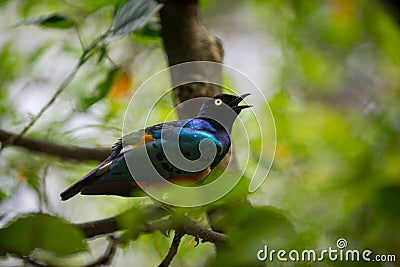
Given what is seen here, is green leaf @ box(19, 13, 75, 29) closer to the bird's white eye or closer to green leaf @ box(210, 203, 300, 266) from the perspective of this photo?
the bird's white eye

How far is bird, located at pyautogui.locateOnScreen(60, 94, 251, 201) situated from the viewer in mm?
358

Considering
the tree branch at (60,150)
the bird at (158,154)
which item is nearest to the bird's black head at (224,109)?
the bird at (158,154)

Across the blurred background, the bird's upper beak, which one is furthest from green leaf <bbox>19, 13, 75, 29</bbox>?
the bird's upper beak

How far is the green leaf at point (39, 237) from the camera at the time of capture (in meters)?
0.35

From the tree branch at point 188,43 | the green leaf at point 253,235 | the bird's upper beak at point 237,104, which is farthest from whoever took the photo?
the tree branch at point 188,43

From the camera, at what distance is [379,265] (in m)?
0.30

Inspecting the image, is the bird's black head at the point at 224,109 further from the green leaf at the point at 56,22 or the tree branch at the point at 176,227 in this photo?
the green leaf at the point at 56,22

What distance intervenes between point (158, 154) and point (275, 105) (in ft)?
1.68

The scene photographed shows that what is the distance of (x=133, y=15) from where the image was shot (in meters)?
0.52

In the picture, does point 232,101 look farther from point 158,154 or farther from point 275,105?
point 275,105

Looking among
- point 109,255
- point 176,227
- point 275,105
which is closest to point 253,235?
point 176,227

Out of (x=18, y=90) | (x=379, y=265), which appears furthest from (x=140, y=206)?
(x=18, y=90)

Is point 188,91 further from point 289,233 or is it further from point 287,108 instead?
point 287,108

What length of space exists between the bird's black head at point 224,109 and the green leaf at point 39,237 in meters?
0.12
